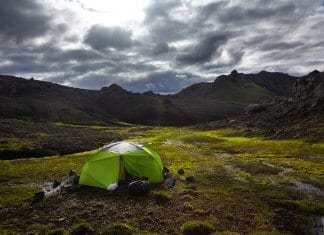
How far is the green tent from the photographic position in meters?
30.1

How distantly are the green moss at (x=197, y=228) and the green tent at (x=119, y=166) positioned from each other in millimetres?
10713

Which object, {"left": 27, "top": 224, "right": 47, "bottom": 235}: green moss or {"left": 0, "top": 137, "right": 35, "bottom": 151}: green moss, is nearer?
{"left": 27, "top": 224, "right": 47, "bottom": 235}: green moss

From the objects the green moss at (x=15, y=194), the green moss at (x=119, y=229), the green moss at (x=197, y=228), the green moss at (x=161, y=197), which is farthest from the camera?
the green moss at (x=15, y=194)

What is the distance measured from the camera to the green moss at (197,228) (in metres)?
19.7

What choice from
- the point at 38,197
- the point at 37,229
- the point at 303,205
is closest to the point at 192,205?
the point at 303,205

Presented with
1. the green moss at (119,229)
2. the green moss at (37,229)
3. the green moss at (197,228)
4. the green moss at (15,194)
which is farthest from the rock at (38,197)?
the green moss at (197,228)

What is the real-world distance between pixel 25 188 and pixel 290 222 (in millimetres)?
22742

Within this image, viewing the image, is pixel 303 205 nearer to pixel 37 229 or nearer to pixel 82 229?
pixel 82 229

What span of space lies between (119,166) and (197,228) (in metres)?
12.3

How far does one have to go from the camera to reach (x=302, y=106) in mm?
132000

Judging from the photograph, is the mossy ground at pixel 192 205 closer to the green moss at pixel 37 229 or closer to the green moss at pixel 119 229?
the green moss at pixel 37 229

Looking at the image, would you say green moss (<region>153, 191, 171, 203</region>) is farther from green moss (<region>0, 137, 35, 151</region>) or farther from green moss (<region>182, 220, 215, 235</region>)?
green moss (<region>0, 137, 35, 151</region>)

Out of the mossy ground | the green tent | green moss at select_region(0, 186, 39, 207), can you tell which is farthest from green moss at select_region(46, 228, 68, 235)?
the green tent

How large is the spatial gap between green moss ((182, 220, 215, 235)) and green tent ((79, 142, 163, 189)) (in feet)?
35.1
